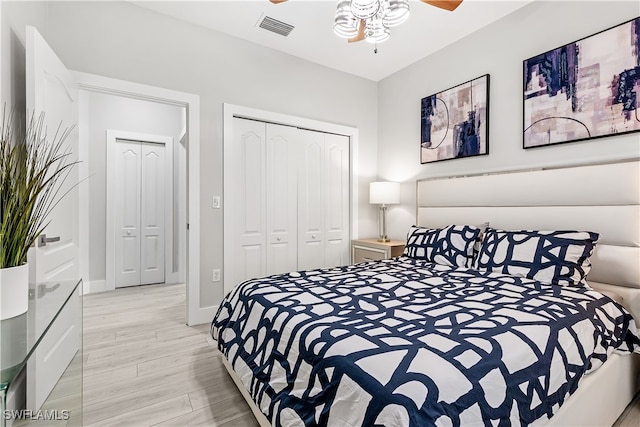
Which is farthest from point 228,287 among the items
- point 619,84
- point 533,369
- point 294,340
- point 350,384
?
point 619,84

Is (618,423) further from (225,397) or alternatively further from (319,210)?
(319,210)

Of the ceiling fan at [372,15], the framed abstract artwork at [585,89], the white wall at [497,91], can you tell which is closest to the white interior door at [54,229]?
the ceiling fan at [372,15]

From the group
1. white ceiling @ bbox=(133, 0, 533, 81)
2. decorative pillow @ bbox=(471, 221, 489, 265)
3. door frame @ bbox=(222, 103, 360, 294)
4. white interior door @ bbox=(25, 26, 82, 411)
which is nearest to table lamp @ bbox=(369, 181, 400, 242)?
door frame @ bbox=(222, 103, 360, 294)

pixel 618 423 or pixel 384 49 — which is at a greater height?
pixel 384 49

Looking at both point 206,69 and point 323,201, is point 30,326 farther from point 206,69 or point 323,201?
point 323,201

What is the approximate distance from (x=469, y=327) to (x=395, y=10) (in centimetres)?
184

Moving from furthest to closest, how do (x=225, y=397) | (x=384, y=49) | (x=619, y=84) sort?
Result: 1. (x=384, y=49)
2. (x=619, y=84)
3. (x=225, y=397)

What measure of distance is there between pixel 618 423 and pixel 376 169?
125 inches

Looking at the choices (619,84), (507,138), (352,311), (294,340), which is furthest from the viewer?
(507,138)

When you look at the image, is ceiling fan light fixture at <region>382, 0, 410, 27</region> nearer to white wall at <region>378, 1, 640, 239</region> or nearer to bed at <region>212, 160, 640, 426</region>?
white wall at <region>378, 1, 640, 239</region>

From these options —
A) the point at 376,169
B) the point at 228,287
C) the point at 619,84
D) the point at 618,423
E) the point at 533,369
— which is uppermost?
the point at 619,84

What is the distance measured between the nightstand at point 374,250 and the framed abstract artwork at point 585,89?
1564 mm

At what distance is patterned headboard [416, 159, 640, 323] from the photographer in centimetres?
197

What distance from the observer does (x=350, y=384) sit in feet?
3.22
